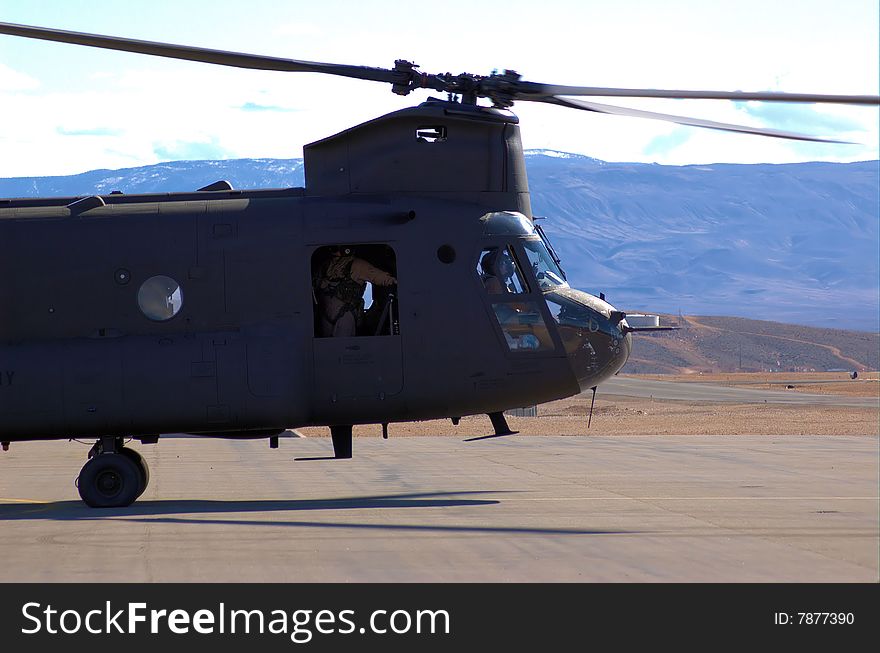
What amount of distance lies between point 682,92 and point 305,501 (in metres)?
6.89

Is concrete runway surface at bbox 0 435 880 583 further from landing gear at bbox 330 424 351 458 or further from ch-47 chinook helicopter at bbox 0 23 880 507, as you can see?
ch-47 chinook helicopter at bbox 0 23 880 507

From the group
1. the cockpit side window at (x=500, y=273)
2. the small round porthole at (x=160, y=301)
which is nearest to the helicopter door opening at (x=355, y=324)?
the cockpit side window at (x=500, y=273)

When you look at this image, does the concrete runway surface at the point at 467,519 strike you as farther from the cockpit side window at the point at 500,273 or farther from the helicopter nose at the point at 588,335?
the cockpit side window at the point at 500,273

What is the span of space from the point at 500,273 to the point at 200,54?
456cm

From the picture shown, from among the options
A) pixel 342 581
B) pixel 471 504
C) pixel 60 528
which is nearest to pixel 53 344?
pixel 60 528

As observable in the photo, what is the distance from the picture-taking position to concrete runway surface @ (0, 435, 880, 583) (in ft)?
31.4

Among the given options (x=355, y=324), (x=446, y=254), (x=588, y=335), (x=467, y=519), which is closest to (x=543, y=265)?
(x=588, y=335)

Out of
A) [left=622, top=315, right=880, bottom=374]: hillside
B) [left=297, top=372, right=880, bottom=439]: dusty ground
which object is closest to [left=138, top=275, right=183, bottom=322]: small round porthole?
[left=297, top=372, right=880, bottom=439]: dusty ground

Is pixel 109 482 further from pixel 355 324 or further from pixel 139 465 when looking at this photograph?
pixel 355 324

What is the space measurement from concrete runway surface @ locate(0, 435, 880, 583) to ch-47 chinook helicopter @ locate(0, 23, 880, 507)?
4.12 feet

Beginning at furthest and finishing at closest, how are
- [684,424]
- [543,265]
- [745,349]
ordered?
[745,349], [684,424], [543,265]

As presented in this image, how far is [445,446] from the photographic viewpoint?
24375 mm

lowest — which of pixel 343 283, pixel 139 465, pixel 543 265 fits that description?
pixel 139 465

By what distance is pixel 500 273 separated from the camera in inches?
581
